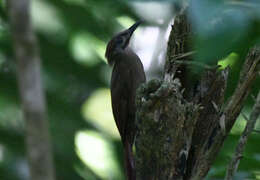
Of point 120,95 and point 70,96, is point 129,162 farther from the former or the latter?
point 120,95

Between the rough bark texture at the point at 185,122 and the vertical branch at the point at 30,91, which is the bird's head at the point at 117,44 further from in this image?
the vertical branch at the point at 30,91

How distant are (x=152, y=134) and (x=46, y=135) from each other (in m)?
0.93

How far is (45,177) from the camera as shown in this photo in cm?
163

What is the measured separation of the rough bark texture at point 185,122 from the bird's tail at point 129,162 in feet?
2.03

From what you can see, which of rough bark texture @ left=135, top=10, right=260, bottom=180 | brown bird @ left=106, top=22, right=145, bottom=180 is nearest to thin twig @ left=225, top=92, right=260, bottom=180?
rough bark texture @ left=135, top=10, right=260, bottom=180

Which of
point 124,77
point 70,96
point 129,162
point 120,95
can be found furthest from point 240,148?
point 124,77

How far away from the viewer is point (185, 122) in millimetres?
2584

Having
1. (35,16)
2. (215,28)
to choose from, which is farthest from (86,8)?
(215,28)

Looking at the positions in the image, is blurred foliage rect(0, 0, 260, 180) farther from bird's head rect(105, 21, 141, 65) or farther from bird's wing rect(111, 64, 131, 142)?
bird's head rect(105, 21, 141, 65)

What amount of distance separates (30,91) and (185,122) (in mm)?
1054

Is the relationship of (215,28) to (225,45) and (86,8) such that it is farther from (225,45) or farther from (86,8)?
(86,8)

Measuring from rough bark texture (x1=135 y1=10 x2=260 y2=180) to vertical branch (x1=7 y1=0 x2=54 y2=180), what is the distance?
850 millimetres

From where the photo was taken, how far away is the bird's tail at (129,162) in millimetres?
3203

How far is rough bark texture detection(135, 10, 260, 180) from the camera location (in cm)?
250
